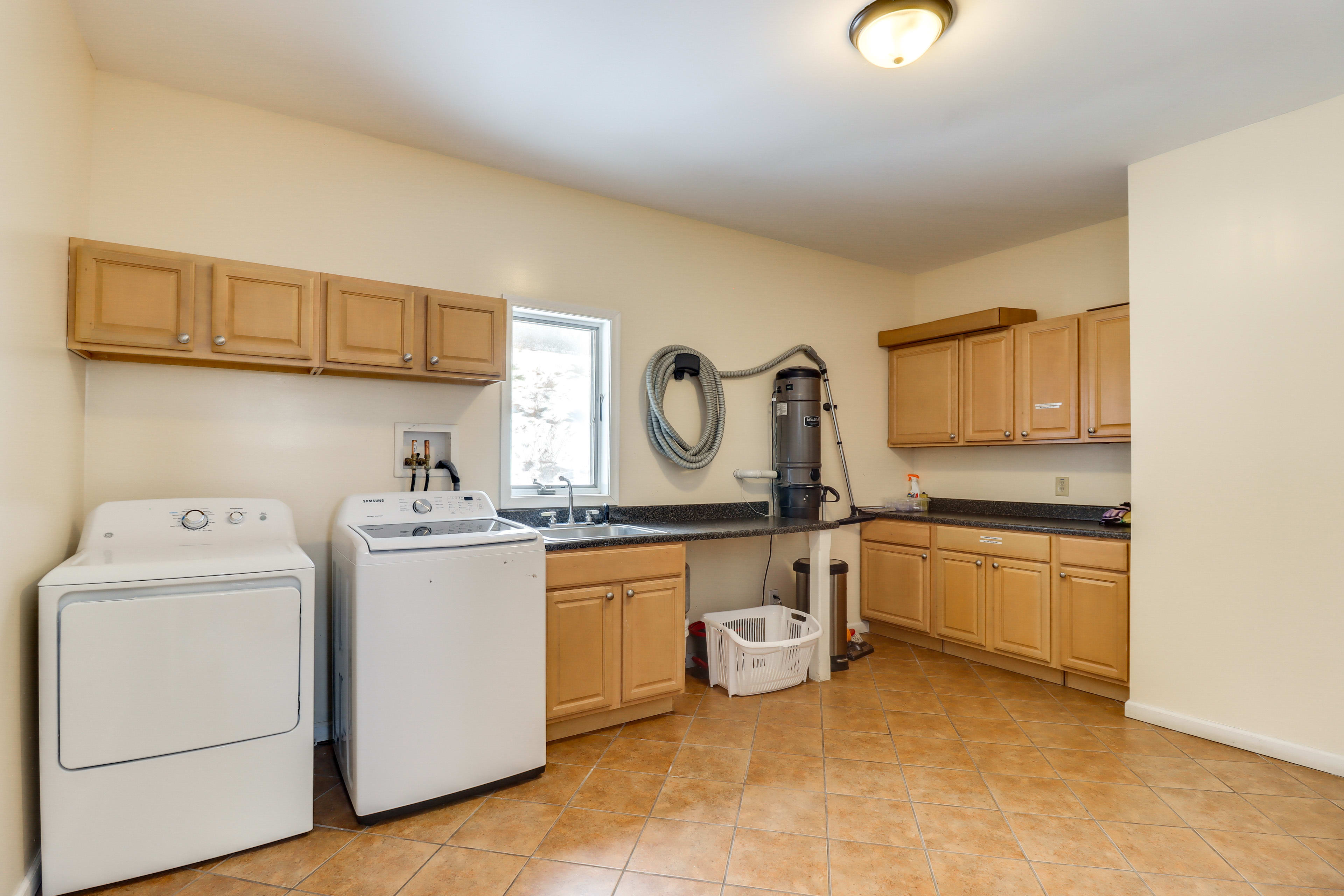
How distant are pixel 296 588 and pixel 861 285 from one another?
3.98 meters

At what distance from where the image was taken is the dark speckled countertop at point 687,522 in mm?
2826

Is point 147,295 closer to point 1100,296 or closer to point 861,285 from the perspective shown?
point 861,285

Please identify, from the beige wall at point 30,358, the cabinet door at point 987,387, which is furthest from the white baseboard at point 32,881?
the cabinet door at point 987,387

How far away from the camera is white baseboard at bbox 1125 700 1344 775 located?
8.09 ft

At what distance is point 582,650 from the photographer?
2695mm

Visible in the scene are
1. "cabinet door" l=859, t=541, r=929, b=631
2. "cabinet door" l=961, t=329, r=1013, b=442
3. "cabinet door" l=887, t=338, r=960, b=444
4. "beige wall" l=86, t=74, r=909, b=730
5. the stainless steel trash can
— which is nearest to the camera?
"beige wall" l=86, t=74, r=909, b=730

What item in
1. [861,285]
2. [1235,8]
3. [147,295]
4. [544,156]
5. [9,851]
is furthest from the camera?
[861,285]


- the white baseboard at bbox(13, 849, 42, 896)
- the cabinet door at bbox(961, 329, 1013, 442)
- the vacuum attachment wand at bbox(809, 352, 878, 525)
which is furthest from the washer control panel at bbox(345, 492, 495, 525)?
the cabinet door at bbox(961, 329, 1013, 442)

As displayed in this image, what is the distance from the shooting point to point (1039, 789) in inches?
90.7

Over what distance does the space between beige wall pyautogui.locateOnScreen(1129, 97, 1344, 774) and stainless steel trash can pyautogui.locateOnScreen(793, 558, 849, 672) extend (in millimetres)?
1371

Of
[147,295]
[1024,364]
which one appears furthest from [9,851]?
[1024,364]

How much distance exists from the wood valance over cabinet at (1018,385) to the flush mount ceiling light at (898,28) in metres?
2.04

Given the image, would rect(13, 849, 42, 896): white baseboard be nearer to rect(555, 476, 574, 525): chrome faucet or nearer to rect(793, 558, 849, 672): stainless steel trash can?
rect(555, 476, 574, 525): chrome faucet

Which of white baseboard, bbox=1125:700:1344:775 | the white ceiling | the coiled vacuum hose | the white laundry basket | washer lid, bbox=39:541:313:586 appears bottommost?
white baseboard, bbox=1125:700:1344:775
